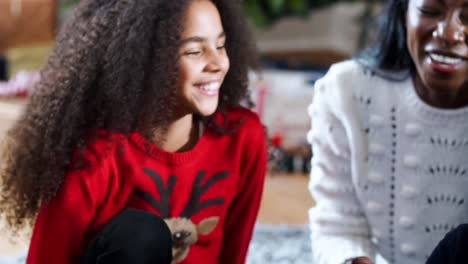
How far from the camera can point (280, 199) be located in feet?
6.73

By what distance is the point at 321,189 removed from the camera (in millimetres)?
1146

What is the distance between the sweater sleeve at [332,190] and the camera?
1108 millimetres

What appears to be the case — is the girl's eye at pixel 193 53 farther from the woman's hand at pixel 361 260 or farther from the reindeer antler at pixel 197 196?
the woman's hand at pixel 361 260

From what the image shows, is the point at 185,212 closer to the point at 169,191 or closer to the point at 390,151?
the point at 169,191

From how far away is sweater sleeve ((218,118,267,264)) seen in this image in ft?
3.76

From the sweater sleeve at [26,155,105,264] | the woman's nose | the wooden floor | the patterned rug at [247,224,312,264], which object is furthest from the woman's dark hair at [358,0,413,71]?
the wooden floor

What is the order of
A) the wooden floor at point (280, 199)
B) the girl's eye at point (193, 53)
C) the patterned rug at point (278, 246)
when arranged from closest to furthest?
the girl's eye at point (193, 53)
the patterned rug at point (278, 246)
the wooden floor at point (280, 199)

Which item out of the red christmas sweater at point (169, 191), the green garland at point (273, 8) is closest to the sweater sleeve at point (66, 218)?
the red christmas sweater at point (169, 191)

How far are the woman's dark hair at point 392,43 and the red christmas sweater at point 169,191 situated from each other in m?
0.22

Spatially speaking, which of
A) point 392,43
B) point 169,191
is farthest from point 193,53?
point 392,43

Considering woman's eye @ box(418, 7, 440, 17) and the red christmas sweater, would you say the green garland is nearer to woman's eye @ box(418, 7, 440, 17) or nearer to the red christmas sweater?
the red christmas sweater

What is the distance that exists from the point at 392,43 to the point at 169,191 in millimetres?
405

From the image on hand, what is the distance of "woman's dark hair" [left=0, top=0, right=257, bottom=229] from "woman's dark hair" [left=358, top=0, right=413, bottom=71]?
32 cm

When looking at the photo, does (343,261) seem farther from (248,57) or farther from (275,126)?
(275,126)
